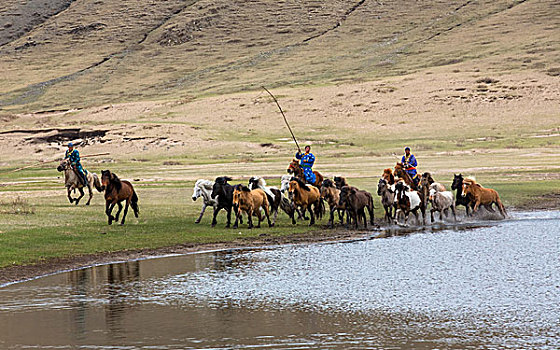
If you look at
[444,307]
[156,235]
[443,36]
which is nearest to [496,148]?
[156,235]

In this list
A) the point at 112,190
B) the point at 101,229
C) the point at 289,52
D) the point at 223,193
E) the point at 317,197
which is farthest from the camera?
the point at 289,52

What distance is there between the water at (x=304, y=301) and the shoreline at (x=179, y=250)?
0.66 metres

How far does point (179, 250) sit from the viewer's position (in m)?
20.0

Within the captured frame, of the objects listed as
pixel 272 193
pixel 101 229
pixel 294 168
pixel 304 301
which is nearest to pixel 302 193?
pixel 272 193

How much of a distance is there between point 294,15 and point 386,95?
88.3 m

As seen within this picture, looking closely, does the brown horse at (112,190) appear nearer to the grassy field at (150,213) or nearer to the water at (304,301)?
the grassy field at (150,213)

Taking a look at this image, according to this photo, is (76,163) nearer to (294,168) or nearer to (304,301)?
(294,168)

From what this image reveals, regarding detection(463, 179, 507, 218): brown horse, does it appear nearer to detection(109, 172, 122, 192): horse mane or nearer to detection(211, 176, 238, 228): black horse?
detection(211, 176, 238, 228): black horse

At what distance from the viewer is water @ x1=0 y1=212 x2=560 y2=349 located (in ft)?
35.4

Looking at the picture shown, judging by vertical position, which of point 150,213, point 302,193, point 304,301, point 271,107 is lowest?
point 304,301

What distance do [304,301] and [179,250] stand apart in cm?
731

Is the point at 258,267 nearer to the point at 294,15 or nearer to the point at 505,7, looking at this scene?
the point at 505,7

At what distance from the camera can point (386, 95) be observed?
366ft

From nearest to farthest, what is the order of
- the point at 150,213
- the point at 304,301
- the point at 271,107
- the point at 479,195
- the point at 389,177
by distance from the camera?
the point at 304,301, the point at 389,177, the point at 479,195, the point at 150,213, the point at 271,107
